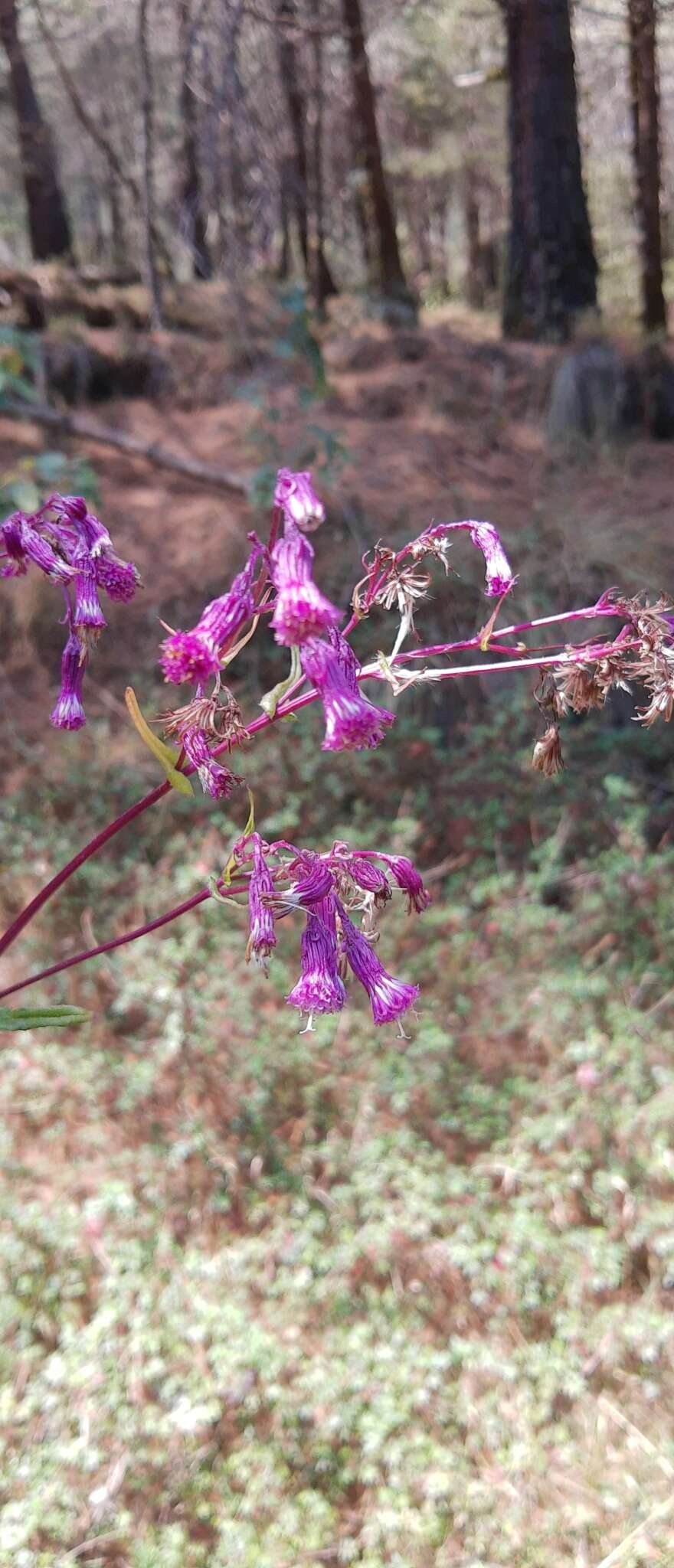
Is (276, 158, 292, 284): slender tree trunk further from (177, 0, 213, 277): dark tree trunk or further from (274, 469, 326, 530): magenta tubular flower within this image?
(274, 469, 326, 530): magenta tubular flower

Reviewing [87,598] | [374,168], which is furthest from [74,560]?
[374,168]

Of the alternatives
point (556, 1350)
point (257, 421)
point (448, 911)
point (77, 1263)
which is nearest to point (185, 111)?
point (257, 421)

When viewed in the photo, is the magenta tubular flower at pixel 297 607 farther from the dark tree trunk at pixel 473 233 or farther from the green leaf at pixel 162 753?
the dark tree trunk at pixel 473 233

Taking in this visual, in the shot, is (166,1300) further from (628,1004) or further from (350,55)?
(350,55)

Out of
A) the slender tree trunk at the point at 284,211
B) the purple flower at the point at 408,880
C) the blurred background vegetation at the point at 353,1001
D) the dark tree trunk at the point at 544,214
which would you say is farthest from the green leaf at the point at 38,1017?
the dark tree trunk at the point at 544,214

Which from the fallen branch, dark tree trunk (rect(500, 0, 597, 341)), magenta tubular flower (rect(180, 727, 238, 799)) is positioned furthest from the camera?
dark tree trunk (rect(500, 0, 597, 341))

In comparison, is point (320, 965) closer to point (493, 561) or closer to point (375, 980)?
point (375, 980)

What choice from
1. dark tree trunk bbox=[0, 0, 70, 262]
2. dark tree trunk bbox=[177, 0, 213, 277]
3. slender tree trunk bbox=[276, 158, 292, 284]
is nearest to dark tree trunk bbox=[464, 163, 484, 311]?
slender tree trunk bbox=[276, 158, 292, 284]
